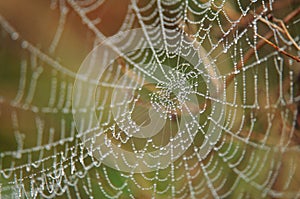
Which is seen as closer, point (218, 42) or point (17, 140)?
point (218, 42)

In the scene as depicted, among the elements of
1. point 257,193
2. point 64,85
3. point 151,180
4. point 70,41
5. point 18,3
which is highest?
point 18,3

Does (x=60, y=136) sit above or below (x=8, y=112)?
below

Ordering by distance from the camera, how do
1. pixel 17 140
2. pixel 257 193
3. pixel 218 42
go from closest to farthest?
pixel 218 42 → pixel 17 140 → pixel 257 193

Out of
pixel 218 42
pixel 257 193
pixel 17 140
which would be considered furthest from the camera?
pixel 257 193

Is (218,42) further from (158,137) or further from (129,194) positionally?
(129,194)

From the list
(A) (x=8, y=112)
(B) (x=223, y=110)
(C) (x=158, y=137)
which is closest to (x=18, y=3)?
(A) (x=8, y=112)

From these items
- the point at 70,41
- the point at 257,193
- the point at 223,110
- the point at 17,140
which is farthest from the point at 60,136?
the point at 257,193

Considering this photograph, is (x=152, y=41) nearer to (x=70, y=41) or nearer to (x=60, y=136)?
(x=70, y=41)
